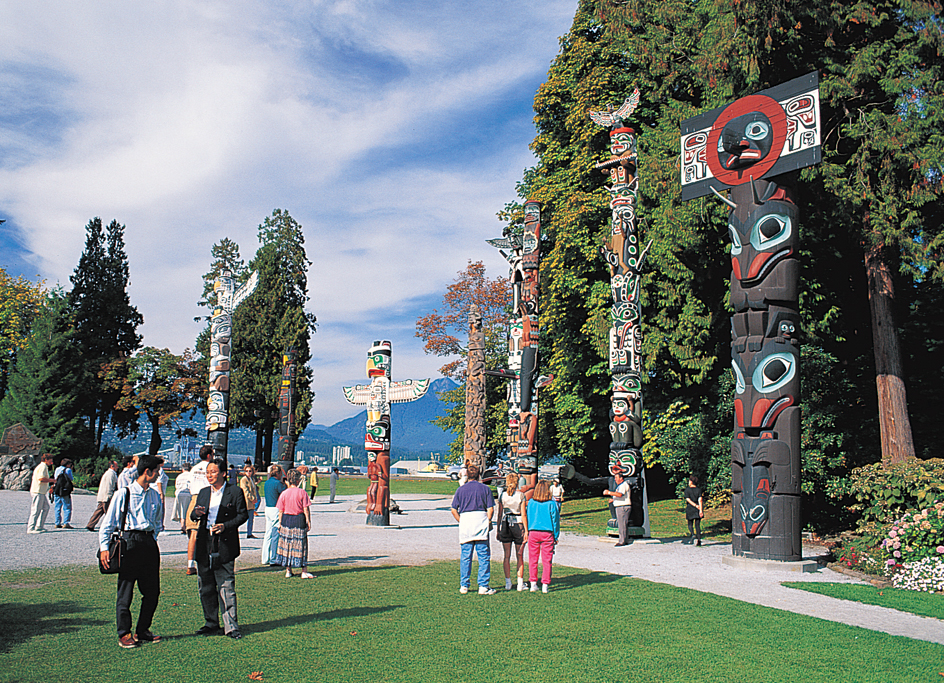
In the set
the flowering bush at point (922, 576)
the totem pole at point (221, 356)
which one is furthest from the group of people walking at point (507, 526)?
the totem pole at point (221, 356)

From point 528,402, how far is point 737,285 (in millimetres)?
7027

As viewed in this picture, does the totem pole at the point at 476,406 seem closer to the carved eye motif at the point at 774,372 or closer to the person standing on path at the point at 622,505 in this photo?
the person standing on path at the point at 622,505

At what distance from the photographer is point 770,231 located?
534 inches

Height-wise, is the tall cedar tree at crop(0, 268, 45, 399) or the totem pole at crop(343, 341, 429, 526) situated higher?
the tall cedar tree at crop(0, 268, 45, 399)

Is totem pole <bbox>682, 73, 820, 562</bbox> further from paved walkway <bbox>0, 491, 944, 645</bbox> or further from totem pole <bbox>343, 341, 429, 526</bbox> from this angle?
totem pole <bbox>343, 341, 429, 526</bbox>

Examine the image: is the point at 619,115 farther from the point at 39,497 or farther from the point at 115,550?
the point at 39,497

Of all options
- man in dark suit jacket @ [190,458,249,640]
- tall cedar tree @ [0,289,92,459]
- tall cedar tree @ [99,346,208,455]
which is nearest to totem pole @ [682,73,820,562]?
man in dark suit jacket @ [190,458,249,640]

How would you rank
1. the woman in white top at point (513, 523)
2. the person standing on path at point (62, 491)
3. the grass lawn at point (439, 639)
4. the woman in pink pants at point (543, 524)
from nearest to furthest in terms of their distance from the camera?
the grass lawn at point (439, 639), the woman in pink pants at point (543, 524), the woman in white top at point (513, 523), the person standing on path at point (62, 491)

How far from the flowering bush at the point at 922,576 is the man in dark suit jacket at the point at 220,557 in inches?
406

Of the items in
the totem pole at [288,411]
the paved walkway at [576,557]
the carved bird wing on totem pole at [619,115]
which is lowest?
the paved walkway at [576,557]

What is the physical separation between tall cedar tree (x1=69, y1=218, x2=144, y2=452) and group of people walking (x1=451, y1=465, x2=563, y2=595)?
4221 centimetres

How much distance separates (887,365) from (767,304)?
5.39m

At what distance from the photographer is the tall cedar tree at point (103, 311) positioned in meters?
46.8

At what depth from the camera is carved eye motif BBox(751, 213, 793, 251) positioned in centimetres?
1346
